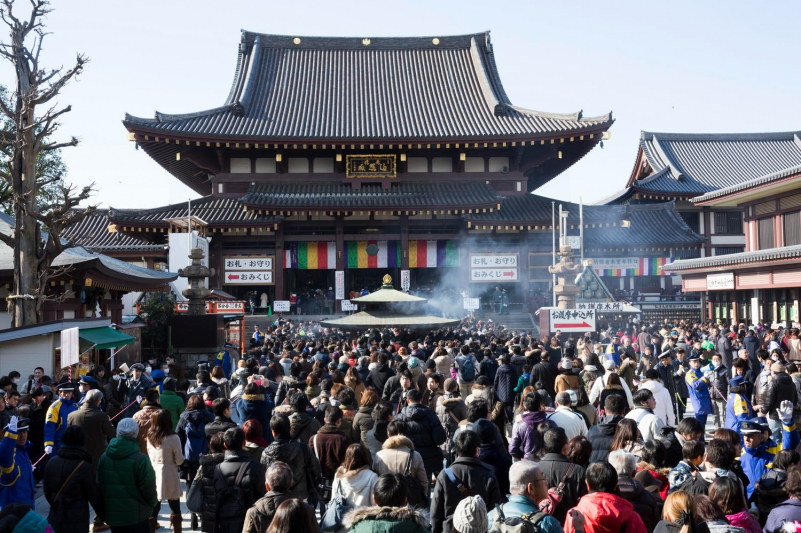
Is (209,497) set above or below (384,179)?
below

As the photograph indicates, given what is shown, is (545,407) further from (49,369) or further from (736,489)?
(49,369)

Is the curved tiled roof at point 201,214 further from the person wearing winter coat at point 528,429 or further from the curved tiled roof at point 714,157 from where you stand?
the curved tiled roof at point 714,157

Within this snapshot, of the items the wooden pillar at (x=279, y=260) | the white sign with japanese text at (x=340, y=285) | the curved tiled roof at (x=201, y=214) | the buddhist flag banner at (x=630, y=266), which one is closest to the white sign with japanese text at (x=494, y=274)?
the buddhist flag banner at (x=630, y=266)

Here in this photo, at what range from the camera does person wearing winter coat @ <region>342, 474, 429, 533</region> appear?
4328 millimetres

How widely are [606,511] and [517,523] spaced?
0.64 m

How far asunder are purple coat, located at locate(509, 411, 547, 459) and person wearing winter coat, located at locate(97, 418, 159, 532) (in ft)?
11.6

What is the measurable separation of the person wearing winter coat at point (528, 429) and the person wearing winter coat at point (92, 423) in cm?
451

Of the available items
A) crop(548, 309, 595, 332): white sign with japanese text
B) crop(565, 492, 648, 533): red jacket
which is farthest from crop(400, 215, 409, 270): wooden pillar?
crop(565, 492, 648, 533): red jacket

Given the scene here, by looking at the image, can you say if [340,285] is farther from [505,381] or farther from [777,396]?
[777,396]

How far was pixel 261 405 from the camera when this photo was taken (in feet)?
29.2

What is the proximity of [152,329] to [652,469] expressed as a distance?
2031 cm

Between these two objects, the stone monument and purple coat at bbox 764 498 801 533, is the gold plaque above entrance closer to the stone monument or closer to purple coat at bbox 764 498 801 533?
the stone monument

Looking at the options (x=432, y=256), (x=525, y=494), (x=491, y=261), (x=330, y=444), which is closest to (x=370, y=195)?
(x=432, y=256)

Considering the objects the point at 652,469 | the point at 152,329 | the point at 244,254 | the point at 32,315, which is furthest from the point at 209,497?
the point at 244,254
